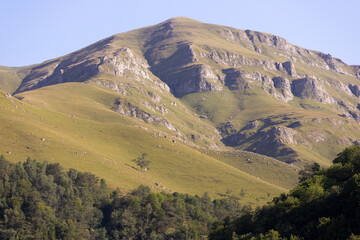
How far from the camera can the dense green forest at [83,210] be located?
145750 millimetres

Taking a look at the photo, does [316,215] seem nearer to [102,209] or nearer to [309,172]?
[309,172]

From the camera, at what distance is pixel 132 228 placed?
160 meters

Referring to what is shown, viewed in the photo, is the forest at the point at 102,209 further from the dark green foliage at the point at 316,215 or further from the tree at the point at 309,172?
the dark green foliage at the point at 316,215

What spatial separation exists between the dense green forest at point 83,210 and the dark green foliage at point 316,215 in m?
56.6

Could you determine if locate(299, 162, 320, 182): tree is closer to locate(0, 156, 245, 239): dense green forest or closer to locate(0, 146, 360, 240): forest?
locate(0, 146, 360, 240): forest

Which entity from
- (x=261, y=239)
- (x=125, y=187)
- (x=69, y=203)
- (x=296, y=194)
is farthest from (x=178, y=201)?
(x=261, y=239)

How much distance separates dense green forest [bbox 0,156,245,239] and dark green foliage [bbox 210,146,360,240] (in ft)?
186

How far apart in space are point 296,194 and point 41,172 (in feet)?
386

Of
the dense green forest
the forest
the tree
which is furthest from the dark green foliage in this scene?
the dense green forest

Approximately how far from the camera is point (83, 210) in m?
164

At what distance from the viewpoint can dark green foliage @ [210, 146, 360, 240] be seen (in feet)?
213

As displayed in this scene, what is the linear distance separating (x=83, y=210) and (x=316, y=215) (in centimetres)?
11047

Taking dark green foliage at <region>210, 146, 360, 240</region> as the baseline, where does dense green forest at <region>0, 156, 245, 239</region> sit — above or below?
below

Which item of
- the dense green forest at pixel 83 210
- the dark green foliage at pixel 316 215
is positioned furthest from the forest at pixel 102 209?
the dark green foliage at pixel 316 215
